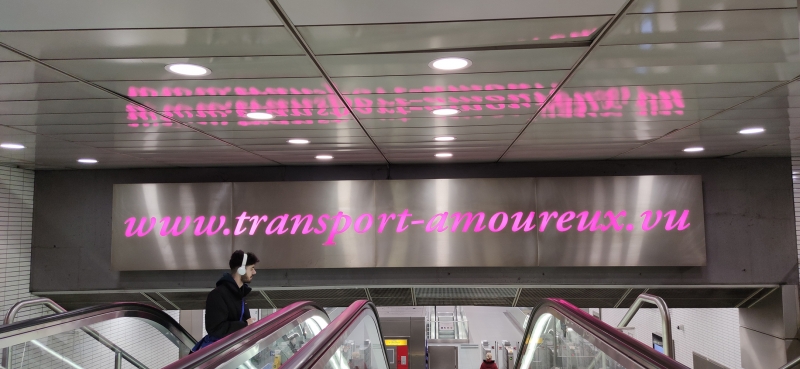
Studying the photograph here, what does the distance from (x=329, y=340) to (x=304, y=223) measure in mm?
3964

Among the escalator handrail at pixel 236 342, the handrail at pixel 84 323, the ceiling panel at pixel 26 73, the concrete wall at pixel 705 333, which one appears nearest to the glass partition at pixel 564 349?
the escalator handrail at pixel 236 342

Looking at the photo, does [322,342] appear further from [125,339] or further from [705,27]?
[125,339]

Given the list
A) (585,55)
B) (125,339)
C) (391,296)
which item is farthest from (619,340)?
(125,339)

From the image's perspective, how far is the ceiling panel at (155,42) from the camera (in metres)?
2.04

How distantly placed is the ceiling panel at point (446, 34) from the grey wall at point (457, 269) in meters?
4.37

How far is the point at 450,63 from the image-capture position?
8.18 feet

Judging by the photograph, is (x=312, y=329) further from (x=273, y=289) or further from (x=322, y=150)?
(x=273, y=289)

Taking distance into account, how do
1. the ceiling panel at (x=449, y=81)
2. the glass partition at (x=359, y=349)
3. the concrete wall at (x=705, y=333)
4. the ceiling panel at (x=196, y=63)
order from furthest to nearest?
the concrete wall at (x=705, y=333) < the ceiling panel at (x=449, y=81) < the glass partition at (x=359, y=349) < the ceiling panel at (x=196, y=63)

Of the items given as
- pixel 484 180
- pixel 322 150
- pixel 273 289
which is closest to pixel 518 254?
pixel 484 180

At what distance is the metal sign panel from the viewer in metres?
6.02

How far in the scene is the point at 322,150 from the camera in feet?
17.5

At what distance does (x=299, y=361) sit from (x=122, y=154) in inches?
172

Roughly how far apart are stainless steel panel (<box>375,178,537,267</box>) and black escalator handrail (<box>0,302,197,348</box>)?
2.38 metres

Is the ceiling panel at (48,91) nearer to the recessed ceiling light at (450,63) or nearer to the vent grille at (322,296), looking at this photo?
the recessed ceiling light at (450,63)
